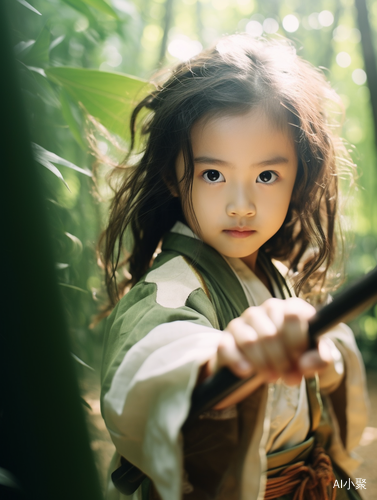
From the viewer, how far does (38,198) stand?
324 mm

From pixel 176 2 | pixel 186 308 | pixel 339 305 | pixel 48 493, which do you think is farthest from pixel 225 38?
pixel 176 2

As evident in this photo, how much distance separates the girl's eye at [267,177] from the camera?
725 millimetres

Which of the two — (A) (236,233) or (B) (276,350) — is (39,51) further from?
(B) (276,350)

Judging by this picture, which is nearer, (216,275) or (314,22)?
(216,275)

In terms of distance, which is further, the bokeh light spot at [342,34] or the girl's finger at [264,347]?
the bokeh light spot at [342,34]

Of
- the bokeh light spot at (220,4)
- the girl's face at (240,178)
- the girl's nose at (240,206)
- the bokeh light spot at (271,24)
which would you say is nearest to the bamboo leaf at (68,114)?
the girl's face at (240,178)

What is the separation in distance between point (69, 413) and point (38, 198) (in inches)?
7.0

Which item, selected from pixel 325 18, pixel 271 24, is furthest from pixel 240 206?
pixel 325 18

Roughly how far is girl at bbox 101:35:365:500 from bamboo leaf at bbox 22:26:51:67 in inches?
9.3

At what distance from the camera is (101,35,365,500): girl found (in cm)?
42

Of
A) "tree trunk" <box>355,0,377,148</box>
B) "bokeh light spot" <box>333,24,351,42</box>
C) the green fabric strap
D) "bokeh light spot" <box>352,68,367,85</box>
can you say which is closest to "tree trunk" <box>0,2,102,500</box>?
the green fabric strap

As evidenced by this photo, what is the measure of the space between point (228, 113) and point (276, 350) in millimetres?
470

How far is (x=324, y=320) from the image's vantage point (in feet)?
1.06

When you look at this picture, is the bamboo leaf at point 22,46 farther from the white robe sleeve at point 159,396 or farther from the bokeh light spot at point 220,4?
the bokeh light spot at point 220,4
